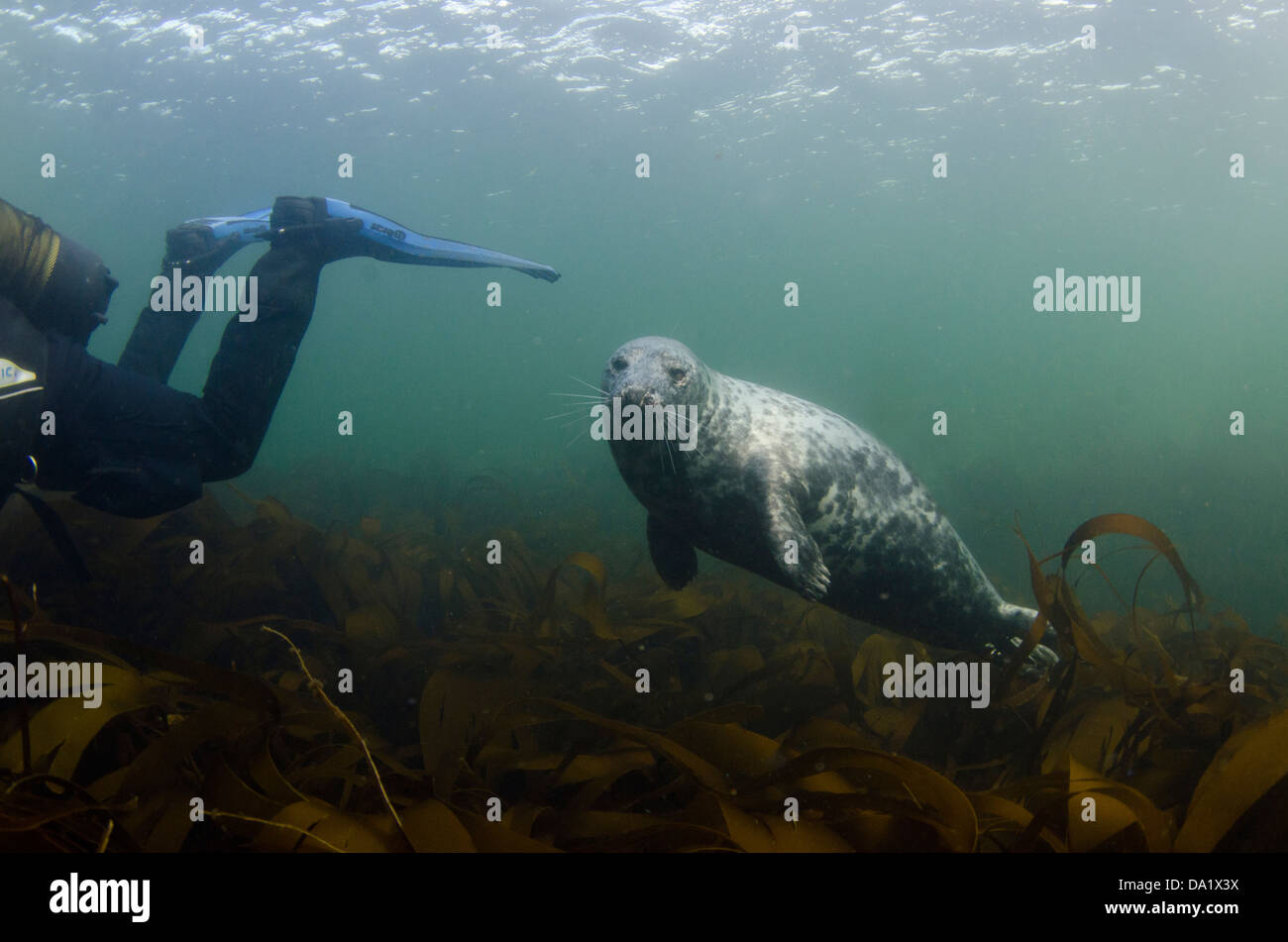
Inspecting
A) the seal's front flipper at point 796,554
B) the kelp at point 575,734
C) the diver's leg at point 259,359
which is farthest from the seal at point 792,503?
the diver's leg at point 259,359

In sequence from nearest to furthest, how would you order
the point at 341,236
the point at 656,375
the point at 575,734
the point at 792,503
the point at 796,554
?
the point at 575,734 → the point at 796,554 → the point at 656,375 → the point at 792,503 → the point at 341,236

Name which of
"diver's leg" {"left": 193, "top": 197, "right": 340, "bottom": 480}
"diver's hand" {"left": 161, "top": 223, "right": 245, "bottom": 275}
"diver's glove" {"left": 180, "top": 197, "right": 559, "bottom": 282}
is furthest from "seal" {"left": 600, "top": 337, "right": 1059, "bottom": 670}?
"diver's hand" {"left": 161, "top": 223, "right": 245, "bottom": 275}

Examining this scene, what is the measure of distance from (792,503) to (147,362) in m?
4.42

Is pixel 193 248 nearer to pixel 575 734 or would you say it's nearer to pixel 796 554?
pixel 575 734

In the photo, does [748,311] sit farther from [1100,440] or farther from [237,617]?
[237,617]

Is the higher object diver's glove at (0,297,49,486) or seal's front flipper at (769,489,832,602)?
diver's glove at (0,297,49,486)

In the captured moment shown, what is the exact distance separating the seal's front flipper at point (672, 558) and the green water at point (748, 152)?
1093mm

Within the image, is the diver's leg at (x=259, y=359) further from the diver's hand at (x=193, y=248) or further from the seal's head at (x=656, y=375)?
the seal's head at (x=656, y=375)

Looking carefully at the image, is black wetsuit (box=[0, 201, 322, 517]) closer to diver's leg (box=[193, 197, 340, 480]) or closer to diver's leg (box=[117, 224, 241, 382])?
diver's leg (box=[193, 197, 340, 480])

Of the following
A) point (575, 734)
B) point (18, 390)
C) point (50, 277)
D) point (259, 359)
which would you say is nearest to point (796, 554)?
point (575, 734)

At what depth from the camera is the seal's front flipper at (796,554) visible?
2.96 metres

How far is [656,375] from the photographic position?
126 inches

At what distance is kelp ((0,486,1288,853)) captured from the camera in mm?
1534

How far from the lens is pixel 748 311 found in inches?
3157
